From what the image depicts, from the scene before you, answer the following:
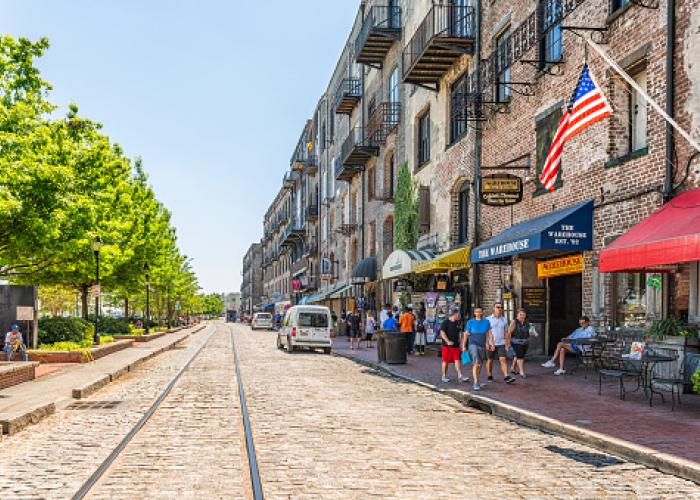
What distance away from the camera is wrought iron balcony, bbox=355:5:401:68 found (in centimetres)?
3347

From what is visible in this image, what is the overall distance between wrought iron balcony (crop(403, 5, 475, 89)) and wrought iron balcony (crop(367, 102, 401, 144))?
207 inches

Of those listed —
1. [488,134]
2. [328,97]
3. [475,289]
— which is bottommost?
[475,289]

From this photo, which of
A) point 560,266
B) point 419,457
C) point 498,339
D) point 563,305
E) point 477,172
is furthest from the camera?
point 477,172

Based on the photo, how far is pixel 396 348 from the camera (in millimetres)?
20906

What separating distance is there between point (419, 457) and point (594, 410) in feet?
13.9

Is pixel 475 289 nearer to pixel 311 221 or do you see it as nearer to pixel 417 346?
pixel 417 346

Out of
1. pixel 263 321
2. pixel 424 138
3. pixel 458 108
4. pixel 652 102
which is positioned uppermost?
pixel 424 138

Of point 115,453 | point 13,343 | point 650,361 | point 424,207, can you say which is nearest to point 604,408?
point 650,361

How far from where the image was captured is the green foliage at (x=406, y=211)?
30133mm

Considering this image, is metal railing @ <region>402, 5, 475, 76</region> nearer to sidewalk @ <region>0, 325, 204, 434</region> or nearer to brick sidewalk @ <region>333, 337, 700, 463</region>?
brick sidewalk @ <region>333, 337, 700, 463</region>

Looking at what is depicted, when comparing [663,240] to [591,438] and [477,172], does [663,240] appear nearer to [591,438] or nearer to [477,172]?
[591,438]

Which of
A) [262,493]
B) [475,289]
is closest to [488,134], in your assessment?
[475,289]

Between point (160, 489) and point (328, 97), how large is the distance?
170 feet

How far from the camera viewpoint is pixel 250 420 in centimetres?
1071
